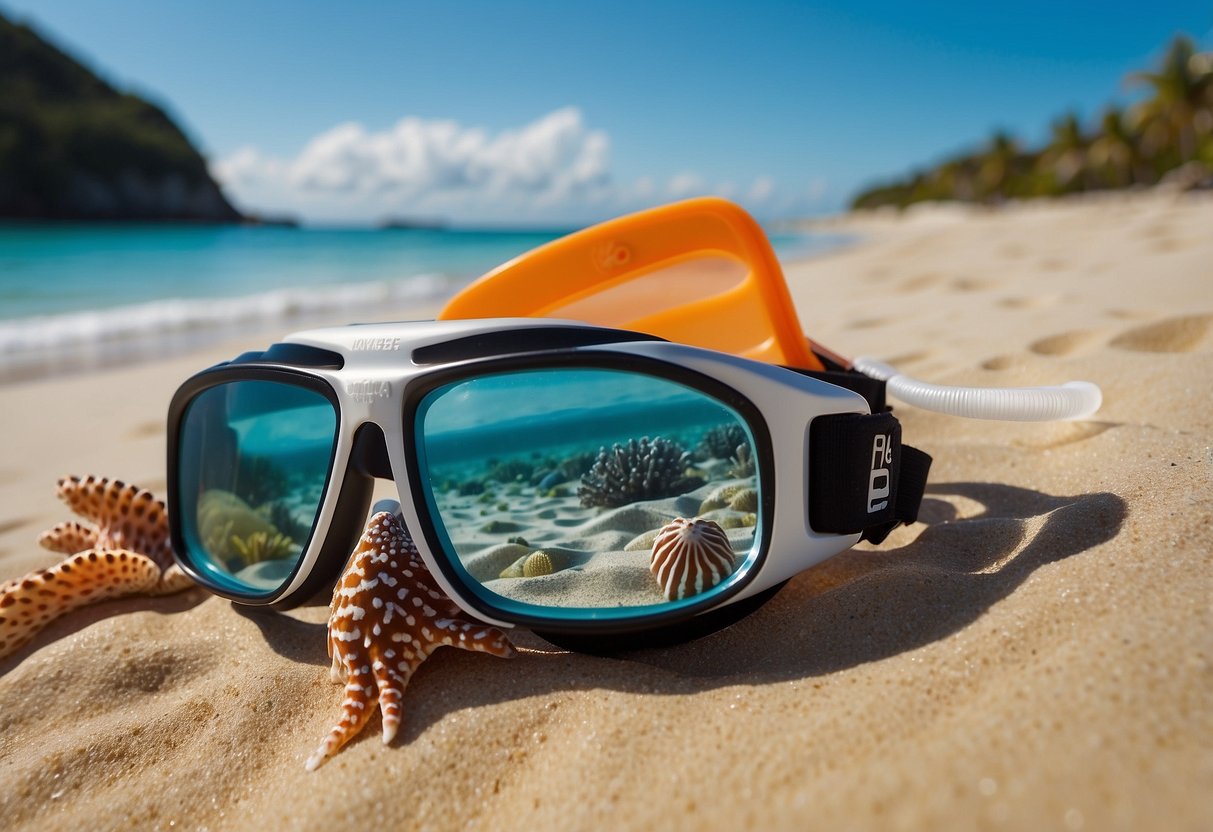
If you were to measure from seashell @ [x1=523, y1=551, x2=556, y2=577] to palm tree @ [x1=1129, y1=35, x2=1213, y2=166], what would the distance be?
4623cm

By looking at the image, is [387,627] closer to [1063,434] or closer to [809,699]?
[809,699]

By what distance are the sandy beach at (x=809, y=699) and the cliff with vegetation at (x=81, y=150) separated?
70310mm

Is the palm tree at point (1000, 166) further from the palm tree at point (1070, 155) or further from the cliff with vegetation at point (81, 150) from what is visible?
the cliff with vegetation at point (81, 150)

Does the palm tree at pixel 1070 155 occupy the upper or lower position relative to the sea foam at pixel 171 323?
upper

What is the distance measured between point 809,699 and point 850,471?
414 mm

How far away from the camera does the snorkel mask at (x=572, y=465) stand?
1268 mm

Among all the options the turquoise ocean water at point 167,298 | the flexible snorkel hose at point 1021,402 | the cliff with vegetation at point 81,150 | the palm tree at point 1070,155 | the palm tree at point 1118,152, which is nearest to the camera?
the flexible snorkel hose at point 1021,402

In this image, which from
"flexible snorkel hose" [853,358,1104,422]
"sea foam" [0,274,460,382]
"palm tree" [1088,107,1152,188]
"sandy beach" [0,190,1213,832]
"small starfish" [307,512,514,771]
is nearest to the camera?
"sandy beach" [0,190,1213,832]

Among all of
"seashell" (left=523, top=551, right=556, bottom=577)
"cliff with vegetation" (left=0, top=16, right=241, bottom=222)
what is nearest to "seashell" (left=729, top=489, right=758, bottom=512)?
"seashell" (left=523, top=551, right=556, bottom=577)

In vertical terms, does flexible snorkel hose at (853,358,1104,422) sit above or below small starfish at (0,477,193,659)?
above

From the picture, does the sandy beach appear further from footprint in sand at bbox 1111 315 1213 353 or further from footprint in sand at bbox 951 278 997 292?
footprint in sand at bbox 951 278 997 292

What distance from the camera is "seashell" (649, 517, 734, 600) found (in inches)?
51.4

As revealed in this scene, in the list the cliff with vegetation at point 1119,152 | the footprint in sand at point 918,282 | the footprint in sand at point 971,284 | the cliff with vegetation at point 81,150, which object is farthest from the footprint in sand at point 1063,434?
the cliff with vegetation at point 81,150

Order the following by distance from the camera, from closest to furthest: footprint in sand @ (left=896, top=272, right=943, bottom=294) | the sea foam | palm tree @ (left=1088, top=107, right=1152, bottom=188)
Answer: footprint in sand @ (left=896, top=272, right=943, bottom=294)
the sea foam
palm tree @ (left=1088, top=107, right=1152, bottom=188)
